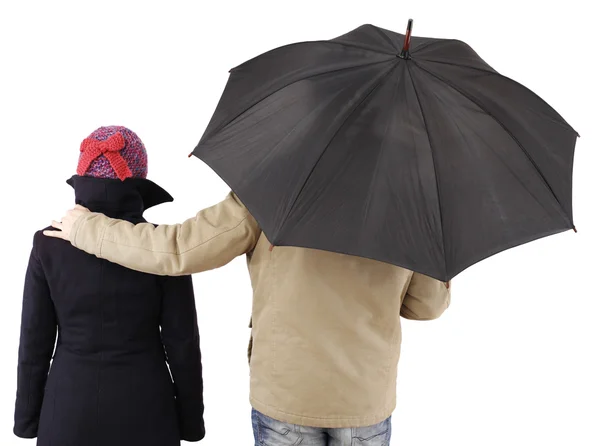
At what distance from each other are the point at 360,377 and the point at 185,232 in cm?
78

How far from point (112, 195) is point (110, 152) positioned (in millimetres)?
151

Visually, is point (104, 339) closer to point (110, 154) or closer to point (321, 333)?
point (110, 154)

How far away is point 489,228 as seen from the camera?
8.55 ft

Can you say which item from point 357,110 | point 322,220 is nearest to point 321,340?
point 322,220

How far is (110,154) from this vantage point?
9.83ft

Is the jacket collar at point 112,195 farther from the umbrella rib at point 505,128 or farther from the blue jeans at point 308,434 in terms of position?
the umbrella rib at point 505,128

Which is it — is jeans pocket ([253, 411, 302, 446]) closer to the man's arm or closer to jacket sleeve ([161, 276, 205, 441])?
jacket sleeve ([161, 276, 205, 441])

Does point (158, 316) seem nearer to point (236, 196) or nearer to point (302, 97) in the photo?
point (236, 196)

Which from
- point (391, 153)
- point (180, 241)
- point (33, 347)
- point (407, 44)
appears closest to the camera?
point (391, 153)

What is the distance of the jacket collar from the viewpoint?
2.99 metres

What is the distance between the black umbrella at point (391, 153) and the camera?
2520mm

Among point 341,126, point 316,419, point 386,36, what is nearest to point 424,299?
point 316,419

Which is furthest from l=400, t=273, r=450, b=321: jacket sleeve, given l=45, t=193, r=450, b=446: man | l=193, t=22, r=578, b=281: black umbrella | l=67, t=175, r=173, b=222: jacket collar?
l=67, t=175, r=173, b=222: jacket collar

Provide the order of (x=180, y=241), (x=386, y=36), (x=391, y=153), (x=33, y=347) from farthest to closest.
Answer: (x=33, y=347) → (x=386, y=36) → (x=180, y=241) → (x=391, y=153)
